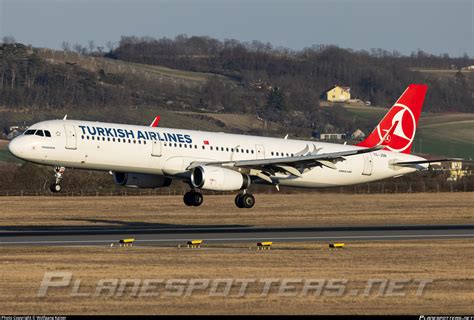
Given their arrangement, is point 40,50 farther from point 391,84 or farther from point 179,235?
point 179,235

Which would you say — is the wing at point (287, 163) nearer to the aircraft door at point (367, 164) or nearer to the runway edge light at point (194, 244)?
the aircraft door at point (367, 164)

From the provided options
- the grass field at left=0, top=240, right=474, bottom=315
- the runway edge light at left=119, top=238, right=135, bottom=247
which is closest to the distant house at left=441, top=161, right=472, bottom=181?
the grass field at left=0, top=240, right=474, bottom=315

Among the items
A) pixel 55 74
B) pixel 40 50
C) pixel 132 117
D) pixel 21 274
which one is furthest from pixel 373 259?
pixel 40 50

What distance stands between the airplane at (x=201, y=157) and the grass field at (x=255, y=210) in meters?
2.41

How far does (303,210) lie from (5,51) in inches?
4178

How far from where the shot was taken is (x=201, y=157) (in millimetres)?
52875

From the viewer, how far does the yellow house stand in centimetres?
16875

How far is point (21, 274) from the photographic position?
30.4 m

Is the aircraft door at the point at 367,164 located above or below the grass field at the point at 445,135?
→ above

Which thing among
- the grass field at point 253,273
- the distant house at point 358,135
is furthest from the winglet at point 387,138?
the distant house at point 358,135

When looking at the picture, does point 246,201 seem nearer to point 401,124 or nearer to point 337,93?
point 401,124

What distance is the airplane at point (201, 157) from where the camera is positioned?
49.6 metres

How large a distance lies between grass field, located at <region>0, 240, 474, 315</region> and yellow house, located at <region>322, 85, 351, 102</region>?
128752 millimetres

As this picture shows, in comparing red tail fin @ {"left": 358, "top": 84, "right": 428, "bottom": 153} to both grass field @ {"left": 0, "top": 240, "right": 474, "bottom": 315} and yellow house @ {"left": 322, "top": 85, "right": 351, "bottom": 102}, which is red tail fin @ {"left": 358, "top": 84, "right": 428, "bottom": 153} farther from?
yellow house @ {"left": 322, "top": 85, "right": 351, "bottom": 102}
